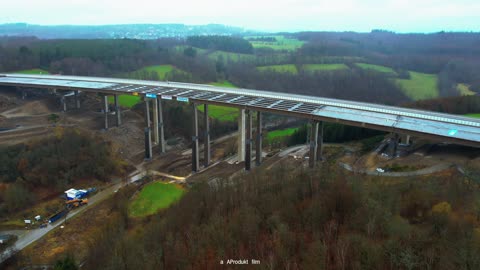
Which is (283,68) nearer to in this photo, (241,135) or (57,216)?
(241,135)

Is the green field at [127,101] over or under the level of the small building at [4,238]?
over

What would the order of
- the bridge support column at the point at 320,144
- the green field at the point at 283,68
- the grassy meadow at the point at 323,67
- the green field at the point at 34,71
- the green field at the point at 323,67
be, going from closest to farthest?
the bridge support column at the point at 320,144
the green field at the point at 34,71
the green field at the point at 283,68
the grassy meadow at the point at 323,67
the green field at the point at 323,67

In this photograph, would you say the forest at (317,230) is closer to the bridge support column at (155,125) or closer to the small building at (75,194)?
the small building at (75,194)

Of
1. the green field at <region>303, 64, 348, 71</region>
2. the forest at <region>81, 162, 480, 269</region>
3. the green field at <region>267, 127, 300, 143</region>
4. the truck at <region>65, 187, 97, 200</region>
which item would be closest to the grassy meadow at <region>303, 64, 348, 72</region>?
the green field at <region>303, 64, 348, 71</region>

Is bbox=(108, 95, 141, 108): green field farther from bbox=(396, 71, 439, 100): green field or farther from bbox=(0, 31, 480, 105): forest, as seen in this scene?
bbox=(396, 71, 439, 100): green field

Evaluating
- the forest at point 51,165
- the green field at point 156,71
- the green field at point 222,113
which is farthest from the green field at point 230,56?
the forest at point 51,165

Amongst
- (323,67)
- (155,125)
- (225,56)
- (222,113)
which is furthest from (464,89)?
(225,56)

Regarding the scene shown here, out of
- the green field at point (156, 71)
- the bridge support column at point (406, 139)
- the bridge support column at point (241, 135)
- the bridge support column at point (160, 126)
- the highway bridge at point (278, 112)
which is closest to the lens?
the highway bridge at point (278, 112)
